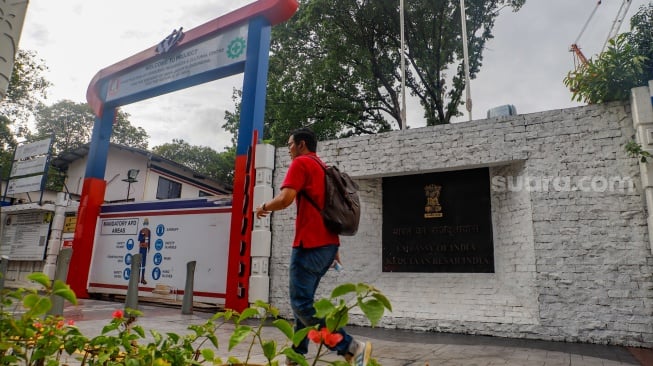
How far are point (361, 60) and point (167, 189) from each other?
971 centimetres

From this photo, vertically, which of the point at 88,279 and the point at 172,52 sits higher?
the point at 172,52

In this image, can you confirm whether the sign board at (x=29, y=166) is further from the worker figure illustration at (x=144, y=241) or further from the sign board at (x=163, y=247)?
the worker figure illustration at (x=144, y=241)

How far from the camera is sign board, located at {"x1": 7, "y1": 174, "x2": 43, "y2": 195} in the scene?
11609 millimetres

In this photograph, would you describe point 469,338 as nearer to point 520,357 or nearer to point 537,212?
point 520,357

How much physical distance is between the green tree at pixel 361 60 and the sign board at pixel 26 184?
26.6 feet

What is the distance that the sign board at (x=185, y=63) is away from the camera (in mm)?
7852

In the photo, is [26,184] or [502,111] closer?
→ [502,111]

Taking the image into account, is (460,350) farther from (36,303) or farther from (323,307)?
(36,303)

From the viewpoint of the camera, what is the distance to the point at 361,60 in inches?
640

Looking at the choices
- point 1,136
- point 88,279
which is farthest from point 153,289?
point 1,136

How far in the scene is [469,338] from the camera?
16.5 ft

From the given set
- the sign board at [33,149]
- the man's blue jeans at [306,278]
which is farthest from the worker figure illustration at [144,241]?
the man's blue jeans at [306,278]

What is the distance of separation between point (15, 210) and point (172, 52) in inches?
284

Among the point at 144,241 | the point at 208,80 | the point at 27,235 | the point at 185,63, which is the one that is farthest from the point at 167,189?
the point at 208,80
